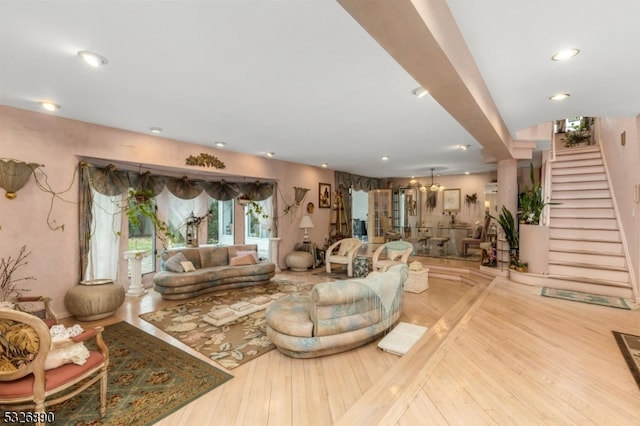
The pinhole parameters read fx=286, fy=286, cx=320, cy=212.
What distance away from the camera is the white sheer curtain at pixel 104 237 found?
461 centimetres

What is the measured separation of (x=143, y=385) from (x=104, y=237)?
322cm

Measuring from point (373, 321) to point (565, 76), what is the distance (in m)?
3.16

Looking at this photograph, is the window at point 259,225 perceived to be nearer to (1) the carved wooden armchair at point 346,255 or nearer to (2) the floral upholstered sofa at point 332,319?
(1) the carved wooden armchair at point 346,255

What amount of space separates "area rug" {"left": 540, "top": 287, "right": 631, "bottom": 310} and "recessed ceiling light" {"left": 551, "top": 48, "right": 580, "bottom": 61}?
3523mm

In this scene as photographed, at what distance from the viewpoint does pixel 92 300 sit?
393cm

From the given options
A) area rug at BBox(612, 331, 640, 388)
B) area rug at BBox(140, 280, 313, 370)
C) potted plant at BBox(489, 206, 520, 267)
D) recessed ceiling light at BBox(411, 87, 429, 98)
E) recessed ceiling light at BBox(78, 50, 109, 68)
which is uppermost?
recessed ceiling light at BBox(78, 50, 109, 68)

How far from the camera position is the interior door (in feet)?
34.8

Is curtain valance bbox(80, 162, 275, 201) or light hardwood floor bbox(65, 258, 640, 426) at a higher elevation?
curtain valance bbox(80, 162, 275, 201)

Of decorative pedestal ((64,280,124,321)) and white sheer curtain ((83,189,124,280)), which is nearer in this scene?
decorative pedestal ((64,280,124,321))

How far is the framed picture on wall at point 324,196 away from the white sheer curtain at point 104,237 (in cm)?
497

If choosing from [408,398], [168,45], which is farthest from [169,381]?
[168,45]

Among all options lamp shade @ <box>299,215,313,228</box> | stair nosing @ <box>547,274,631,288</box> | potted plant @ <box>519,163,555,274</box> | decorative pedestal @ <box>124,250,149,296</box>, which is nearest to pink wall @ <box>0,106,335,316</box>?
decorative pedestal @ <box>124,250,149,296</box>

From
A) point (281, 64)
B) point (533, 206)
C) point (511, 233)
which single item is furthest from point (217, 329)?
point (533, 206)

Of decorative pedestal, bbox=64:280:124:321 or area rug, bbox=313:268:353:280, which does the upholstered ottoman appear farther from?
decorative pedestal, bbox=64:280:124:321
